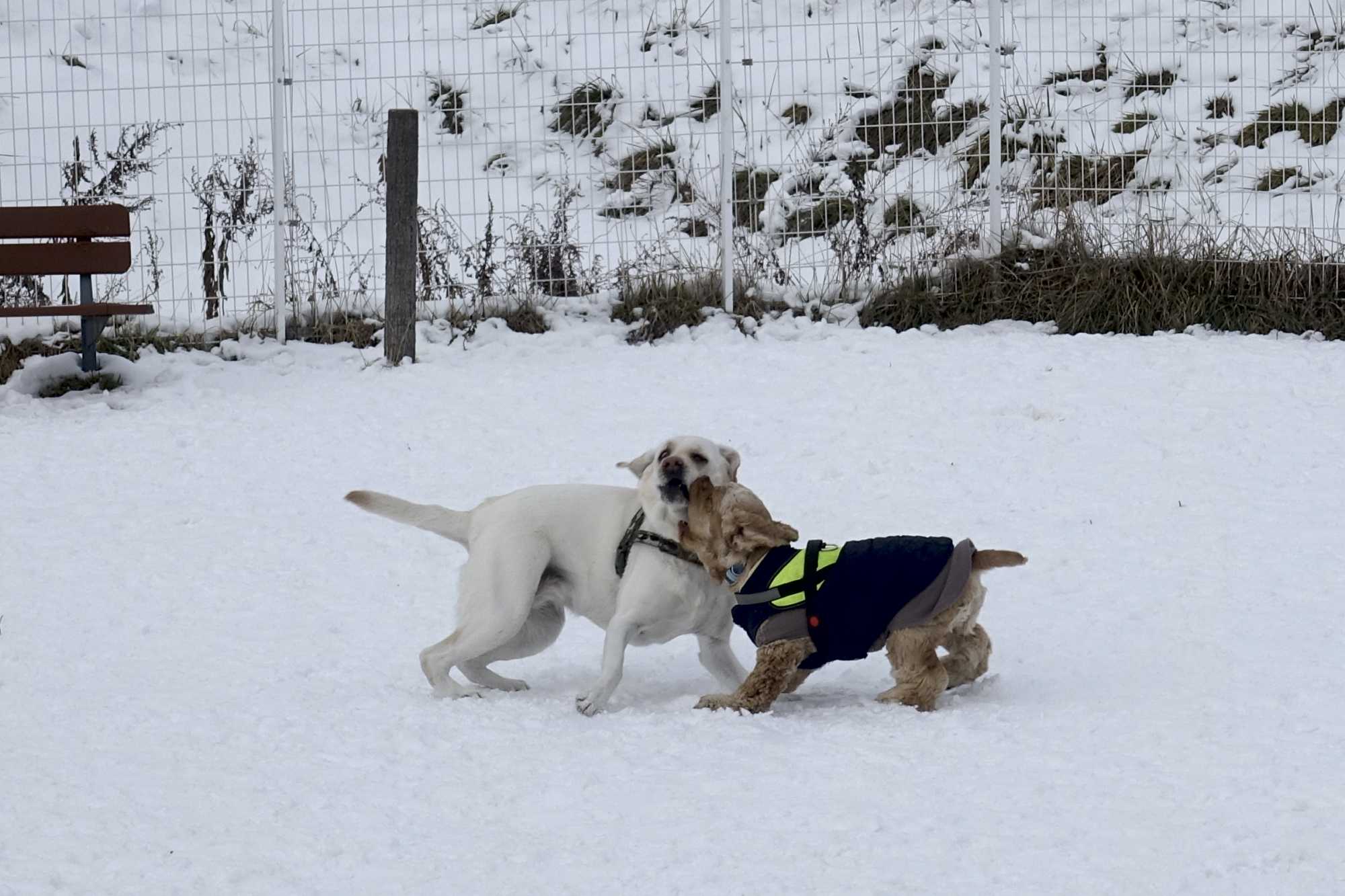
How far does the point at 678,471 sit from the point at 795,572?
1.52 feet

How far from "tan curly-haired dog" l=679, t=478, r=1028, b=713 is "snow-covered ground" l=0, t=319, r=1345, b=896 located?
0.13m

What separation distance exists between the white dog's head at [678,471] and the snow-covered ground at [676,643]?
580 millimetres

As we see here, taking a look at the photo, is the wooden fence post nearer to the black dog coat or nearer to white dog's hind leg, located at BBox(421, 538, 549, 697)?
white dog's hind leg, located at BBox(421, 538, 549, 697)

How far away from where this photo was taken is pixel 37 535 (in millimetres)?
5797

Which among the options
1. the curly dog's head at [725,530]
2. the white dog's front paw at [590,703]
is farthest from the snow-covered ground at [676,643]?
the curly dog's head at [725,530]

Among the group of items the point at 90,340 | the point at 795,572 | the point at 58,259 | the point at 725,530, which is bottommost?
the point at 795,572

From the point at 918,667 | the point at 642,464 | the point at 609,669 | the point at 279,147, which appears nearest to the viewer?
the point at 918,667

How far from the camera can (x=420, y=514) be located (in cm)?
436

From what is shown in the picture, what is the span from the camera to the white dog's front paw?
154 inches

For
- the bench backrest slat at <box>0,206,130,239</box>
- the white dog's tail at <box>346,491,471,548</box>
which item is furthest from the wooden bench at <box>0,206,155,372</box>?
the white dog's tail at <box>346,491,471,548</box>

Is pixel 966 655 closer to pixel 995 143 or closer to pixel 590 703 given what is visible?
pixel 590 703

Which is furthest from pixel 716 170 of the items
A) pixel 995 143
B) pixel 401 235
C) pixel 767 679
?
pixel 767 679

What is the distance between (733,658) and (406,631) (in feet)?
3.94

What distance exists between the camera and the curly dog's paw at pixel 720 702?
12.8 feet
